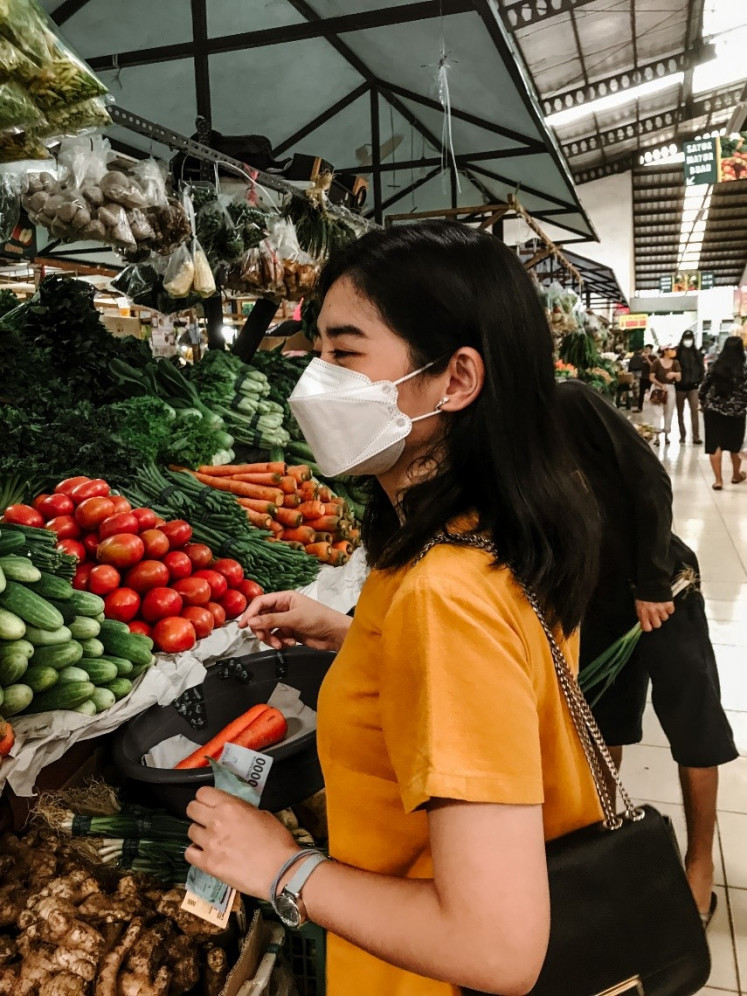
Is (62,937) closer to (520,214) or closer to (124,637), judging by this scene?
(124,637)

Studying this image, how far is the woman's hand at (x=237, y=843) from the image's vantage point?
0.95m

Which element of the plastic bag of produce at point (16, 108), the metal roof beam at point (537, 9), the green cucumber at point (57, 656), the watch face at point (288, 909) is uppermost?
the metal roof beam at point (537, 9)

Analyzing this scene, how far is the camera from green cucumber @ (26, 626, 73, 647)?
63.9 inches

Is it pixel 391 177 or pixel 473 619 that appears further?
pixel 391 177

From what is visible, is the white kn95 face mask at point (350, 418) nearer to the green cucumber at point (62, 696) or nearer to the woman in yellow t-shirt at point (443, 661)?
the woman in yellow t-shirt at point (443, 661)

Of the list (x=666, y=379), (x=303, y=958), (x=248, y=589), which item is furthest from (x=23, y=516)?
(x=666, y=379)

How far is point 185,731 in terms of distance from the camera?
1871mm

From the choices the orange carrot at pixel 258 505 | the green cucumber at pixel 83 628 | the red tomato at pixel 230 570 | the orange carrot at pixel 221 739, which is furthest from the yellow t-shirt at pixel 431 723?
the orange carrot at pixel 258 505

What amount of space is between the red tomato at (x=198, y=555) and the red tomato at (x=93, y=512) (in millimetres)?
284

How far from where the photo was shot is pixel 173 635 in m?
2.04

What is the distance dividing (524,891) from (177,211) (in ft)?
9.37

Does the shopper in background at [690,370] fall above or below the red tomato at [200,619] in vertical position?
above

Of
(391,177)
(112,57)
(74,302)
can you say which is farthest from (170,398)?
(391,177)

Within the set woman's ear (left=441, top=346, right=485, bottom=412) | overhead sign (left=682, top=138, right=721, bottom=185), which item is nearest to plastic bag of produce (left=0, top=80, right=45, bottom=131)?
woman's ear (left=441, top=346, right=485, bottom=412)
